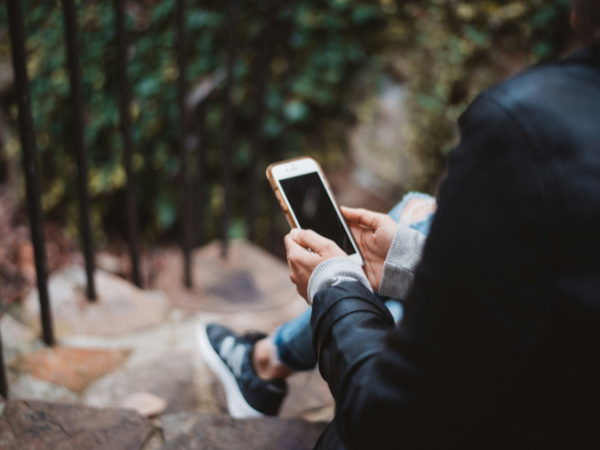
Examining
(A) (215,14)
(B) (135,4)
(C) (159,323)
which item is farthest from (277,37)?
(C) (159,323)

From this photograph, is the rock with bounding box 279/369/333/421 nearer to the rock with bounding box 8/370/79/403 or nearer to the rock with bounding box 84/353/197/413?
the rock with bounding box 84/353/197/413

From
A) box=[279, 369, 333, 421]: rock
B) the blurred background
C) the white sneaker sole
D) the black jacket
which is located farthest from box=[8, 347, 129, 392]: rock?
the black jacket

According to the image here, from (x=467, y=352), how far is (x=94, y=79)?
2.26 meters

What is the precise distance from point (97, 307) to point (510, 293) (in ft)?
4.56

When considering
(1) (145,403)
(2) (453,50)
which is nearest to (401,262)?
(1) (145,403)

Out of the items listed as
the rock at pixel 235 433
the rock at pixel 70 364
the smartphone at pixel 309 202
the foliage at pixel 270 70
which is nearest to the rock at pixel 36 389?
the rock at pixel 70 364

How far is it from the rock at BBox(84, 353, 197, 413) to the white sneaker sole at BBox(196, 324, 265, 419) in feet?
0.29

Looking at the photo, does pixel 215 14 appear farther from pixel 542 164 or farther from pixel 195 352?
pixel 542 164

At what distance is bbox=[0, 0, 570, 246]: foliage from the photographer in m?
2.15

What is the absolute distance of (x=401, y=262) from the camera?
821mm

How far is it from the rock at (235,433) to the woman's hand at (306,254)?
47 cm

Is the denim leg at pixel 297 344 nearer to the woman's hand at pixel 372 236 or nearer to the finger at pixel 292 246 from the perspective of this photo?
the woman's hand at pixel 372 236

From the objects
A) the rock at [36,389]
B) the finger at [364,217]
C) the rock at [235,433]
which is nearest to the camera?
the finger at [364,217]

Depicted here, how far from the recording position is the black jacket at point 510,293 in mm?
445
